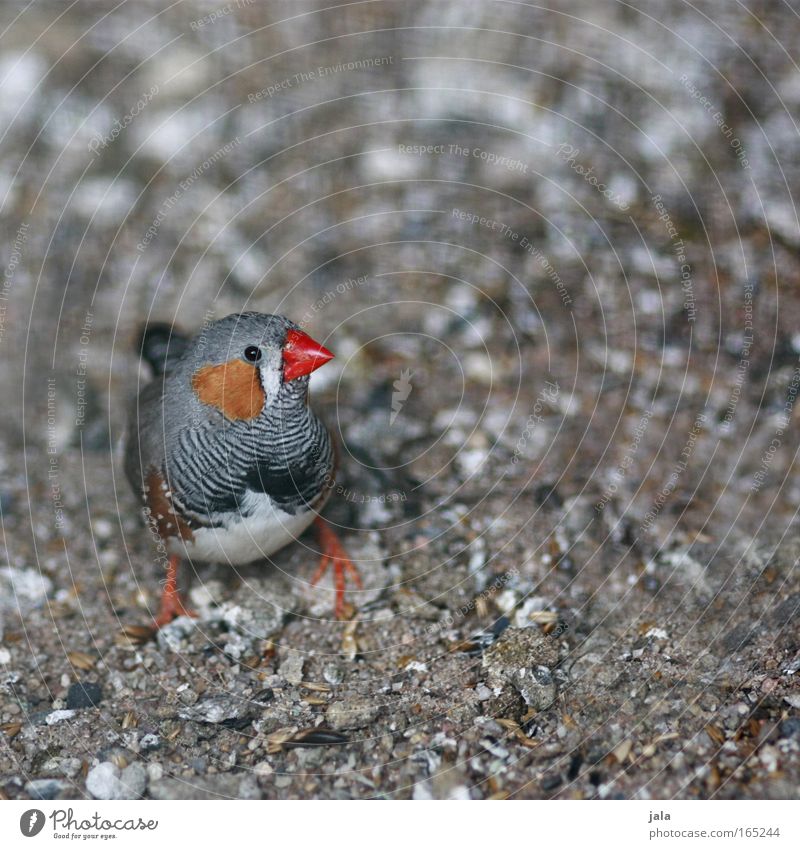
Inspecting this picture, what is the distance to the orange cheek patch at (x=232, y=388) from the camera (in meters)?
3.56

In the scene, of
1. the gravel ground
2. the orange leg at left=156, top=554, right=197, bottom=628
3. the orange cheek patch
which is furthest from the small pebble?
the orange cheek patch

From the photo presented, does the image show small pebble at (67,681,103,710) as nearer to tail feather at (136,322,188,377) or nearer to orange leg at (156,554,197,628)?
orange leg at (156,554,197,628)

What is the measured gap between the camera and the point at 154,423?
390cm

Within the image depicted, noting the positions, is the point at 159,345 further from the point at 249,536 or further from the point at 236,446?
the point at 249,536

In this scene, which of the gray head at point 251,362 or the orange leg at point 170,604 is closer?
the gray head at point 251,362

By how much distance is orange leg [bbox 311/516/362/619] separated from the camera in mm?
4121

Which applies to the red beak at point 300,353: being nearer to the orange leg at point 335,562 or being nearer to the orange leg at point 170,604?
the orange leg at point 335,562

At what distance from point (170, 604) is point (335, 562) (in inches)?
32.2

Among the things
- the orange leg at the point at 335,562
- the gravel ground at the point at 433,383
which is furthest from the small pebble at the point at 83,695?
the orange leg at the point at 335,562

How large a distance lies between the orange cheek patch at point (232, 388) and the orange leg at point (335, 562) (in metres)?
0.88

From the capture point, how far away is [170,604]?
4008 millimetres

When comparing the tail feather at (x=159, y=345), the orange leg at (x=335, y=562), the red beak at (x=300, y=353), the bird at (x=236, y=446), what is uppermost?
the tail feather at (x=159, y=345)
